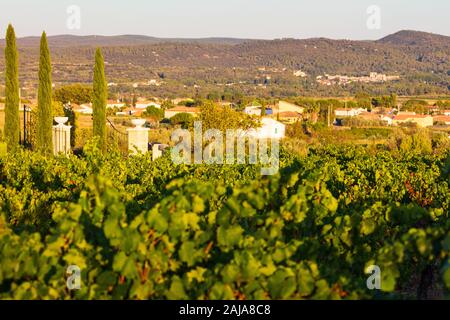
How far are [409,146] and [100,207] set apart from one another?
23.2 m

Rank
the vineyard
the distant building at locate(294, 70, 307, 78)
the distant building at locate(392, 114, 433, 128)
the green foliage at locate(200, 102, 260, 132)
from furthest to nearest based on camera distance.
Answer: the distant building at locate(294, 70, 307, 78)
the distant building at locate(392, 114, 433, 128)
the green foliage at locate(200, 102, 260, 132)
the vineyard

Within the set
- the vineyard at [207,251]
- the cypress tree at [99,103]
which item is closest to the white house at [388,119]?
the cypress tree at [99,103]

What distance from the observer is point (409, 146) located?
26172mm

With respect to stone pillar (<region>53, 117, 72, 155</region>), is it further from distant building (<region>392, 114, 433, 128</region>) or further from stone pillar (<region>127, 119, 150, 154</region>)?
distant building (<region>392, 114, 433, 128</region>)

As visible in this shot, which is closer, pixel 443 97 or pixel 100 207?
pixel 100 207

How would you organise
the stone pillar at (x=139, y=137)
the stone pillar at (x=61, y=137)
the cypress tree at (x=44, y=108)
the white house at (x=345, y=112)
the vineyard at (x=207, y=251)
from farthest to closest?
the white house at (x=345, y=112) < the stone pillar at (x=61, y=137) < the cypress tree at (x=44, y=108) < the stone pillar at (x=139, y=137) < the vineyard at (x=207, y=251)

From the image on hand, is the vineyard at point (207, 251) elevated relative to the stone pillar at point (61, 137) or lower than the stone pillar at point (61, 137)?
elevated

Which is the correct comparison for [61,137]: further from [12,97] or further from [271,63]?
[271,63]

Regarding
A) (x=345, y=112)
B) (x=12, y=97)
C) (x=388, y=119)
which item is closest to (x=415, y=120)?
(x=388, y=119)

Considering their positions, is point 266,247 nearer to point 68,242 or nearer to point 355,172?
point 68,242

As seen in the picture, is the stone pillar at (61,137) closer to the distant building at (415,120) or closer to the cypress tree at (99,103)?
the cypress tree at (99,103)

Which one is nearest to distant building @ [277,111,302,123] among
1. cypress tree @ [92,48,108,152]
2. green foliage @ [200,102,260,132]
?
green foliage @ [200,102,260,132]
